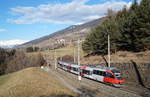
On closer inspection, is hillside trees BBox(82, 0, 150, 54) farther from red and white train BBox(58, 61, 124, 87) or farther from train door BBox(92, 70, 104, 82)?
train door BBox(92, 70, 104, 82)

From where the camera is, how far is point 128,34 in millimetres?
43156

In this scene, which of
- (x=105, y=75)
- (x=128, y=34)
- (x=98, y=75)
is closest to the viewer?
(x=105, y=75)

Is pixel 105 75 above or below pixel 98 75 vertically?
above

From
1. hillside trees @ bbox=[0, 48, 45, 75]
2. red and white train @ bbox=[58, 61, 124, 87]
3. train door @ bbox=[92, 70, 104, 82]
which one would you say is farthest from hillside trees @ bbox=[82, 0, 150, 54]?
hillside trees @ bbox=[0, 48, 45, 75]

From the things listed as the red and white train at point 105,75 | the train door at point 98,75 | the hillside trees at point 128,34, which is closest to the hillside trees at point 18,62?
the hillside trees at point 128,34

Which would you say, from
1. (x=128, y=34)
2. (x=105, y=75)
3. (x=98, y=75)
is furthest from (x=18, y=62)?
(x=105, y=75)

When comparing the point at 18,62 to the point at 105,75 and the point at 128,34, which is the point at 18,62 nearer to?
the point at 128,34

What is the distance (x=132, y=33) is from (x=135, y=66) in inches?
442

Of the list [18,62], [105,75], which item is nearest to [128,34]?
[105,75]

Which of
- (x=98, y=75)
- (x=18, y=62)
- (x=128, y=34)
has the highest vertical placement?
(x=128, y=34)

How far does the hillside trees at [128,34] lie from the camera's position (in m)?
37.2

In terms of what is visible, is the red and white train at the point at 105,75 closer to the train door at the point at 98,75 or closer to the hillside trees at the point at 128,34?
Result: the train door at the point at 98,75

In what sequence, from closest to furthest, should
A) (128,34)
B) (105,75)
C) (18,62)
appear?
1. (105,75)
2. (128,34)
3. (18,62)

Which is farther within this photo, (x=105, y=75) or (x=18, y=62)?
(x=18, y=62)
